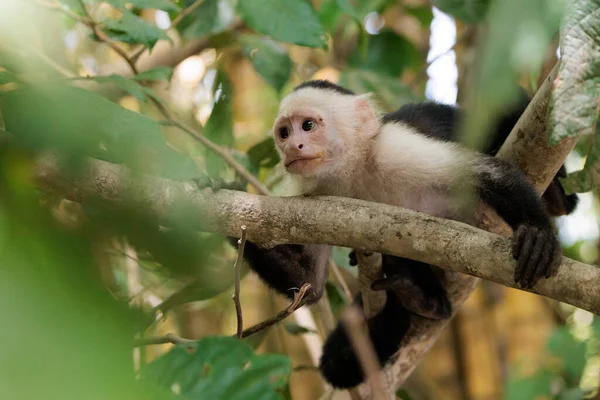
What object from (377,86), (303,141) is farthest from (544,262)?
(377,86)

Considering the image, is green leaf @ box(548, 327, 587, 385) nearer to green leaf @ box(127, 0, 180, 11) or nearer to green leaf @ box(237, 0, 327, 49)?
green leaf @ box(237, 0, 327, 49)

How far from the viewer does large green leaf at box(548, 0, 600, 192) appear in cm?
73

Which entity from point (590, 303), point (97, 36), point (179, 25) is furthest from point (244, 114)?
point (590, 303)

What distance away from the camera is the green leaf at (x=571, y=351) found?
10.2ft

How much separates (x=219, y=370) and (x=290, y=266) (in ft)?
4.17

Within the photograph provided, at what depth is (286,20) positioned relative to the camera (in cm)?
218

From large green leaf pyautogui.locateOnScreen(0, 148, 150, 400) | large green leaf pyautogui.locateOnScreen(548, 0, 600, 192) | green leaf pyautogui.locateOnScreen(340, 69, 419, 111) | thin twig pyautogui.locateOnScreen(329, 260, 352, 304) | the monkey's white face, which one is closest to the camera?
large green leaf pyautogui.locateOnScreen(0, 148, 150, 400)

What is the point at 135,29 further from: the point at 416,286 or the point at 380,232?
the point at 416,286

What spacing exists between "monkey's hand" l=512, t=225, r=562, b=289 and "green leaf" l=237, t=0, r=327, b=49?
1.00 m

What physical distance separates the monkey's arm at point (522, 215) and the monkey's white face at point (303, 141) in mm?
609

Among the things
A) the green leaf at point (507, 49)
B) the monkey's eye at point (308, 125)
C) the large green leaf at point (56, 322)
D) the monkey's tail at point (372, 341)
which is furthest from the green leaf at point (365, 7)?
the large green leaf at point (56, 322)

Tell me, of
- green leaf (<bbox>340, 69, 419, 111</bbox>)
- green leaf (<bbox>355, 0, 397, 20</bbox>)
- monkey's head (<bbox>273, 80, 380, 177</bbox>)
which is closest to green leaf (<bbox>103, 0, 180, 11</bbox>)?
monkey's head (<bbox>273, 80, 380, 177</bbox>)

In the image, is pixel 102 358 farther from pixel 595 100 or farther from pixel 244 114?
pixel 244 114

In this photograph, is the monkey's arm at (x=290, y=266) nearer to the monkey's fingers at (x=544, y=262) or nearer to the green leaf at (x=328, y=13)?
the monkey's fingers at (x=544, y=262)
